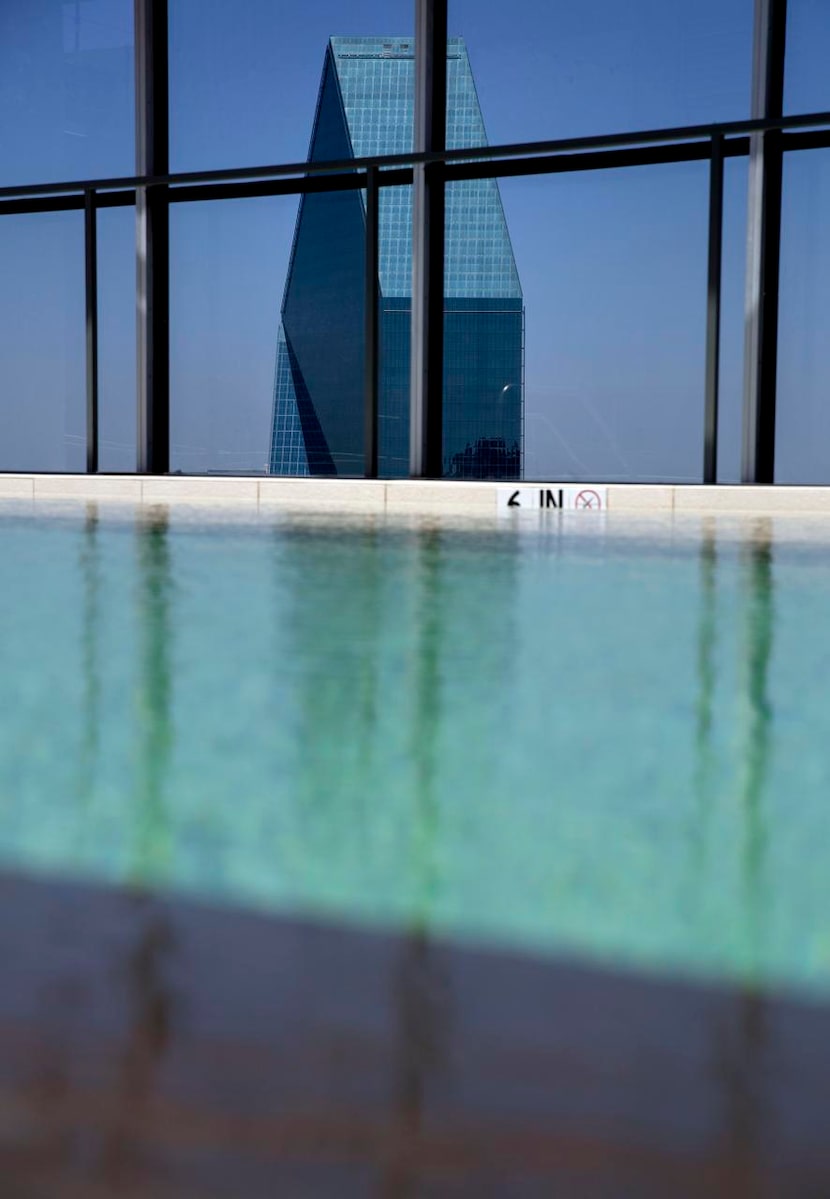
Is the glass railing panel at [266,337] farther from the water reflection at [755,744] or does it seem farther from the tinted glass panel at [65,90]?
the water reflection at [755,744]

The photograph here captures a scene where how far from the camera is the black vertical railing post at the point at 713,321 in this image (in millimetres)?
8094

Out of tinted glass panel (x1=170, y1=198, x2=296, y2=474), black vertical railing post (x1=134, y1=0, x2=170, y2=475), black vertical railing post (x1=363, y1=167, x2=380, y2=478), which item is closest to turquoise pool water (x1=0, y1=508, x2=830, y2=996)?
black vertical railing post (x1=363, y1=167, x2=380, y2=478)

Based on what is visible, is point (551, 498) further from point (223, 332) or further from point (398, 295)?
point (223, 332)

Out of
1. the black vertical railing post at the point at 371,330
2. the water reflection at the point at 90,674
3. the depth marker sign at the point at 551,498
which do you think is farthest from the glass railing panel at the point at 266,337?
the water reflection at the point at 90,674

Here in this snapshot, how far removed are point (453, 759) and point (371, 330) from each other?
819cm

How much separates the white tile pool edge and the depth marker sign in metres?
0.07

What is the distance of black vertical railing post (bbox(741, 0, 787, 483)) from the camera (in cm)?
795

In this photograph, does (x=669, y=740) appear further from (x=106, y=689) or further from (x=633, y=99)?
(x=633, y=99)

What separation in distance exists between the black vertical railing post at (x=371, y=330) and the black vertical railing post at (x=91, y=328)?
242cm

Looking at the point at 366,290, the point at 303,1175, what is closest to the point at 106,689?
the point at 303,1175

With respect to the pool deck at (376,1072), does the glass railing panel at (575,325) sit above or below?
above

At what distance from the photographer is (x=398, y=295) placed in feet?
29.9

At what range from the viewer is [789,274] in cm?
808

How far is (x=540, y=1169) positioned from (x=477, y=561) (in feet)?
10.9
